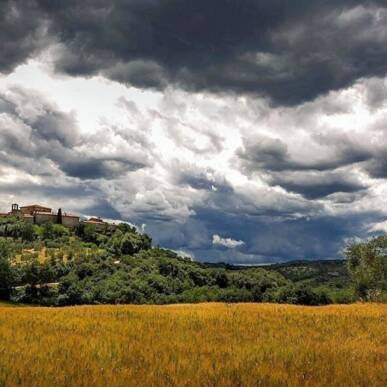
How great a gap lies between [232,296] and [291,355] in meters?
101

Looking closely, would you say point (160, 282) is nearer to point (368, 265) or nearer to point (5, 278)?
point (5, 278)

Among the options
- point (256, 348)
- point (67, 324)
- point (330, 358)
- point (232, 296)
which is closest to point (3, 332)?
point (67, 324)

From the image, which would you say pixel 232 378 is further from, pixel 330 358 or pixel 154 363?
pixel 330 358

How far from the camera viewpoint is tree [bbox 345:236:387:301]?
82125 millimetres

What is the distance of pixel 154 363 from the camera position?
8.55 metres

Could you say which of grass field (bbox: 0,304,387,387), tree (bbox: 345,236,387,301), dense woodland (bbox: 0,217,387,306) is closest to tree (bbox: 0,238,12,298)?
dense woodland (bbox: 0,217,387,306)

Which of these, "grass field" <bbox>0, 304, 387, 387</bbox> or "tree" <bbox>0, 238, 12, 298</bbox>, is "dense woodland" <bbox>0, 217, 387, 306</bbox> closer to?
"tree" <bbox>0, 238, 12, 298</bbox>

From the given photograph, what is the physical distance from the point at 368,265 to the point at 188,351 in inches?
3214

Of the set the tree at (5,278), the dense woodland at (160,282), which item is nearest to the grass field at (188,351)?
the dense woodland at (160,282)

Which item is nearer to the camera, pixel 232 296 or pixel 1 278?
pixel 232 296

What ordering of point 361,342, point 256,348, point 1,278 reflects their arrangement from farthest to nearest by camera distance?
point 1,278 < point 361,342 < point 256,348

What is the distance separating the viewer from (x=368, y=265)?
8431 cm

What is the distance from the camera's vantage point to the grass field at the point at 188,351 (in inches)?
290

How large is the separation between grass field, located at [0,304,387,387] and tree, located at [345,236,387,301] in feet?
234
